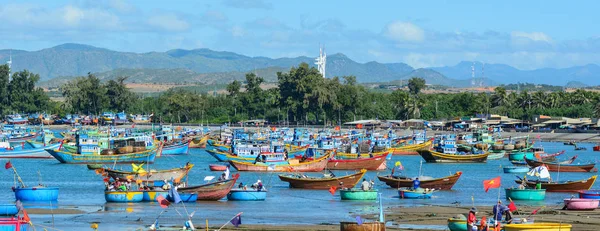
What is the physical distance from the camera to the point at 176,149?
11675cm

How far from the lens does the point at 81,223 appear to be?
45.0 m

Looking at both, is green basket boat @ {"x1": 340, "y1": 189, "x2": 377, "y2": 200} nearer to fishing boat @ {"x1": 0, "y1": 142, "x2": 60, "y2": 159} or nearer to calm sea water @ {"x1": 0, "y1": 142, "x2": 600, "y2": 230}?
calm sea water @ {"x1": 0, "y1": 142, "x2": 600, "y2": 230}

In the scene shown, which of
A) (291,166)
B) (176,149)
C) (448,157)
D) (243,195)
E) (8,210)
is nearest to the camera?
(8,210)

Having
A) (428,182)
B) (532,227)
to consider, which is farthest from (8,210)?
(428,182)

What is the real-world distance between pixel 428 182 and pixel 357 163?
78.2 feet

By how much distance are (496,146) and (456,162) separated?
83.9 ft

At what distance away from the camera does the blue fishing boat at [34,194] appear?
2100 inches

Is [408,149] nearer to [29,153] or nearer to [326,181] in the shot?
[29,153]

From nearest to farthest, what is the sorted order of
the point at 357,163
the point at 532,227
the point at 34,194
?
the point at 532,227 < the point at 34,194 < the point at 357,163

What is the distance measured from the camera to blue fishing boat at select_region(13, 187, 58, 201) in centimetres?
5334

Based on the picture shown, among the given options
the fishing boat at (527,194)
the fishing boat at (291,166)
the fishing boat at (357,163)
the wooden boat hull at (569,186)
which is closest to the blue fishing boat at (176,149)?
the fishing boat at (357,163)

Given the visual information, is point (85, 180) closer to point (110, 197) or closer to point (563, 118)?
point (110, 197)

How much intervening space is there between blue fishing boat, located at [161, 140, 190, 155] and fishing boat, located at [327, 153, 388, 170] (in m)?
32.6

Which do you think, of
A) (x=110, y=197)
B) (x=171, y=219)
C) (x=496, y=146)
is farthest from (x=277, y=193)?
(x=496, y=146)
